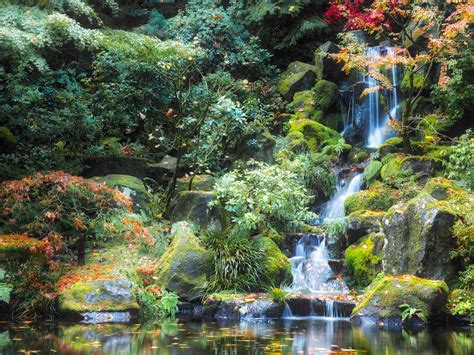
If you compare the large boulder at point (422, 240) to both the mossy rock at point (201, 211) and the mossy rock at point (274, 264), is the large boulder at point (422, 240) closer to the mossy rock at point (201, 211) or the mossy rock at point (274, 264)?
the mossy rock at point (274, 264)

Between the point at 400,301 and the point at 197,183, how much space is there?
623 cm

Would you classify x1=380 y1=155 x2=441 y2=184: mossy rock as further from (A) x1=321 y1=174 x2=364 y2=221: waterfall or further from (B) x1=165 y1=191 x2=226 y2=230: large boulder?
(B) x1=165 y1=191 x2=226 y2=230: large boulder

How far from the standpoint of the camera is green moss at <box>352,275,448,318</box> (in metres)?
8.52

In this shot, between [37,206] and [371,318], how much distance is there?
597 cm

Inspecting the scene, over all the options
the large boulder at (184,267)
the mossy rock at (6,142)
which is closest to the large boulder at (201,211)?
the large boulder at (184,267)

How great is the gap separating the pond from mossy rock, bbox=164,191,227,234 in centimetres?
307

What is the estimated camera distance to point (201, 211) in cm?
1152

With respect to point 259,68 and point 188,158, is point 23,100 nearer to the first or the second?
point 188,158

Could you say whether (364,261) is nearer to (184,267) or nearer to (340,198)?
(184,267)

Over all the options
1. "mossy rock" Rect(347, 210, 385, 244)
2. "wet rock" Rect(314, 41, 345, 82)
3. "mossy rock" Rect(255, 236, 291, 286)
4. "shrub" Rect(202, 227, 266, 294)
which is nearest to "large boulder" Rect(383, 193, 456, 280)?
"mossy rock" Rect(347, 210, 385, 244)

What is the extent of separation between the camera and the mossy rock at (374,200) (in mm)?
12398

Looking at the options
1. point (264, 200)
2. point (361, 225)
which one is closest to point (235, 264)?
point (264, 200)

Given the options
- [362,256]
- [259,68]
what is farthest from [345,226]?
[259,68]

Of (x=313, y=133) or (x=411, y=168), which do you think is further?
(x=313, y=133)
